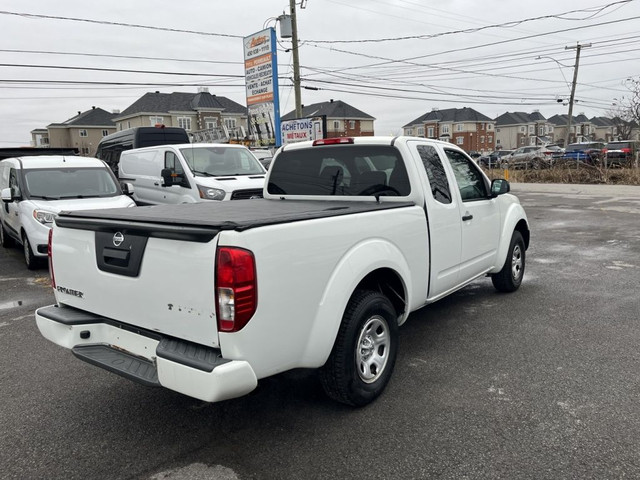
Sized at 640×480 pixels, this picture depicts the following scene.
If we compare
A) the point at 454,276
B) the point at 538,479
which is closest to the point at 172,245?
the point at 538,479

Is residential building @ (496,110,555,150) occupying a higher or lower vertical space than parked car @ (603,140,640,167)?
higher

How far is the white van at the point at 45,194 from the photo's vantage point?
8001mm

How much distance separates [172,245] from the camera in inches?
106

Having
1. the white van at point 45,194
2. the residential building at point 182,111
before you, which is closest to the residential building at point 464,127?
the residential building at point 182,111

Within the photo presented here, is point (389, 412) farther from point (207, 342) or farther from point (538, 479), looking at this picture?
point (207, 342)

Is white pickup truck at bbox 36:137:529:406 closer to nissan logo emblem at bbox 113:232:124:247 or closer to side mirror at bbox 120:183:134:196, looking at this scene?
nissan logo emblem at bbox 113:232:124:247

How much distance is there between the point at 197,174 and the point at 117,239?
7.33m

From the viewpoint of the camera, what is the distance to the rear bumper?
2490 mm

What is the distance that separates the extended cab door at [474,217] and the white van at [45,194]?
5.83 meters

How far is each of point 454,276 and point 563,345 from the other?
1.11 meters

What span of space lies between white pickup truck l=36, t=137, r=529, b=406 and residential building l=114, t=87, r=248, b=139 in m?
56.4

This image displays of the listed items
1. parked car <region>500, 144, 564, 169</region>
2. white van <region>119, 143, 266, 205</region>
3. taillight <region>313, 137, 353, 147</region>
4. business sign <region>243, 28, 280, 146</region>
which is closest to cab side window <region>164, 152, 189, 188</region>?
white van <region>119, 143, 266, 205</region>

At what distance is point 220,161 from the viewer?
1061cm

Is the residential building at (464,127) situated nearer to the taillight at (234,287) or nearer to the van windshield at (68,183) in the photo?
the van windshield at (68,183)
